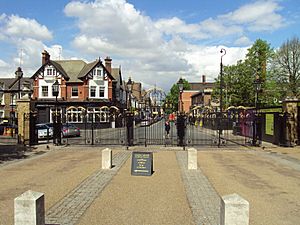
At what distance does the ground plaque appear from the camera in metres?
10.9

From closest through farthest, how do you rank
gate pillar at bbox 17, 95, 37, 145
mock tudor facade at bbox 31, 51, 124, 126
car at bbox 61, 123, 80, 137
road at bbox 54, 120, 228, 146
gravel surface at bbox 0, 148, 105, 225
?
gravel surface at bbox 0, 148, 105, 225
gate pillar at bbox 17, 95, 37, 145
road at bbox 54, 120, 228, 146
car at bbox 61, 123, 80, 137
mock tudor facade at bbox 31, 51, 124, 126

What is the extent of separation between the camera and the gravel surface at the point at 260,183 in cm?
680

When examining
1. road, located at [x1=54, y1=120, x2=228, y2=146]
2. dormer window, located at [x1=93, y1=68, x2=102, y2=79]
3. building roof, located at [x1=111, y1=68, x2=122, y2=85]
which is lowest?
road, located at [x1=54, y1=120, x2=228, y2=146]

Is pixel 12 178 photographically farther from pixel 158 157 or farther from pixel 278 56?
pixel 278 56

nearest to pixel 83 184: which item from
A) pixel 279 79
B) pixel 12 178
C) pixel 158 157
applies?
pixel 12 178

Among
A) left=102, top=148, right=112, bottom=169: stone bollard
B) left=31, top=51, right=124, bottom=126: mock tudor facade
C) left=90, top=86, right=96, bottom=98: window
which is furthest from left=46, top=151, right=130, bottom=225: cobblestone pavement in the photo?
left=90, top=86, right=96, bottom=98: window

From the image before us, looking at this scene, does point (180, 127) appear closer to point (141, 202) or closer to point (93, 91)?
point (141, 202)

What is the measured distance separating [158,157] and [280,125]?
31.9 ft

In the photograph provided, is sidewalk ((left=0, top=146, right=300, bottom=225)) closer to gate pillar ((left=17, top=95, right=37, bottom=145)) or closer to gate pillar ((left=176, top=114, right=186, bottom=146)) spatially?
gate pillar ((left=176, top=114, right=186, bottom=146))

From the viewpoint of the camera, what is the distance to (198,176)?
10.9 m

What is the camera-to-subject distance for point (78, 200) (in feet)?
25.5

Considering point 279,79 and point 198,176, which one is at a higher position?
point 279,79

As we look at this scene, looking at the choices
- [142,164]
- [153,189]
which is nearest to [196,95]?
[142,164]

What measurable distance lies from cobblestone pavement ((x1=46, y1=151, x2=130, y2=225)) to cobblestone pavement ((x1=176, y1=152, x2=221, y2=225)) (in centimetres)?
251
